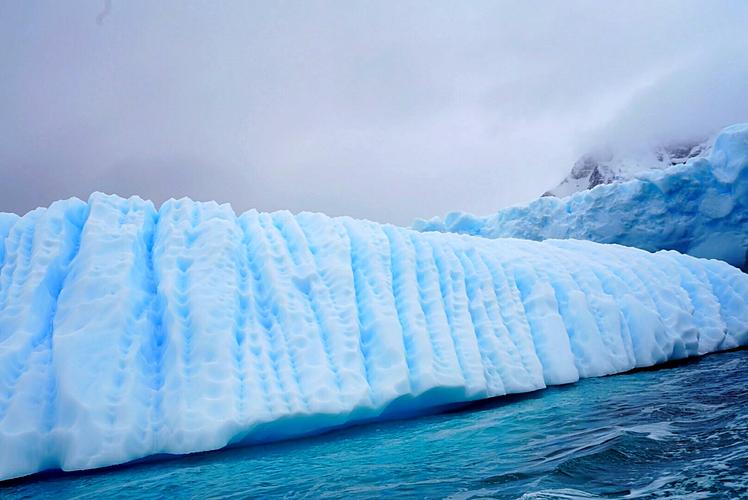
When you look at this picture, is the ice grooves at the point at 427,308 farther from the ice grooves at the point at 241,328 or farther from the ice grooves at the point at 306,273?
the ice grooves at the point at 241,328

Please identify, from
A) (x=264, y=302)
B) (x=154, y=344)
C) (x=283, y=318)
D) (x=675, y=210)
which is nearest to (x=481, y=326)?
(x=283, y=318)

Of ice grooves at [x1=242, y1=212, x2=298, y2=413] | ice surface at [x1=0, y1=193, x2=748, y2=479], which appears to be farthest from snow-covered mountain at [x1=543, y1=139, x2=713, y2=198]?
ice grooves at [x1=242, y1=212, x2=298, y2=413]

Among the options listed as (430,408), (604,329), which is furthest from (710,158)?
(430,408)

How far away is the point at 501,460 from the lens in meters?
3.60

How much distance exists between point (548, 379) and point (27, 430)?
4919 millimetres

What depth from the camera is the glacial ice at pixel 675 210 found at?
15.7 meters

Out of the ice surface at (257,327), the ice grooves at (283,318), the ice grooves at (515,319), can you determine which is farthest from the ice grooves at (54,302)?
the ice grooves at (515,319)

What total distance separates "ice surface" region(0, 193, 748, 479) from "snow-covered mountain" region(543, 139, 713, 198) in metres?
48.0

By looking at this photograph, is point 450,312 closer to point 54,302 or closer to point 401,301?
point 401,301

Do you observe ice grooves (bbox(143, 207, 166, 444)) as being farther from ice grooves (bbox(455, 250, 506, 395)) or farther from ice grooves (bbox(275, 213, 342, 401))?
ice grooves (bbox(455, 250, 506, 395))

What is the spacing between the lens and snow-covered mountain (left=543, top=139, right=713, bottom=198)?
56.1 metres

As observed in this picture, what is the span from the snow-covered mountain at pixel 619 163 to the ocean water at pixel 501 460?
163 ft

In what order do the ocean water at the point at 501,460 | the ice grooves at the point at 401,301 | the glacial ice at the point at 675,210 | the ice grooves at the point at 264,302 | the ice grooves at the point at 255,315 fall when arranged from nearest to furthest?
1. the ocean water at the point at 501,460
2. the ice grooves at the point at 255,315
3. the ice grooves at the point at 264,302
4. the ice grooves at the point at 401,301
5. the glacial ice at the point at 675,210

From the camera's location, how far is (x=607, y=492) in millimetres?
2766
